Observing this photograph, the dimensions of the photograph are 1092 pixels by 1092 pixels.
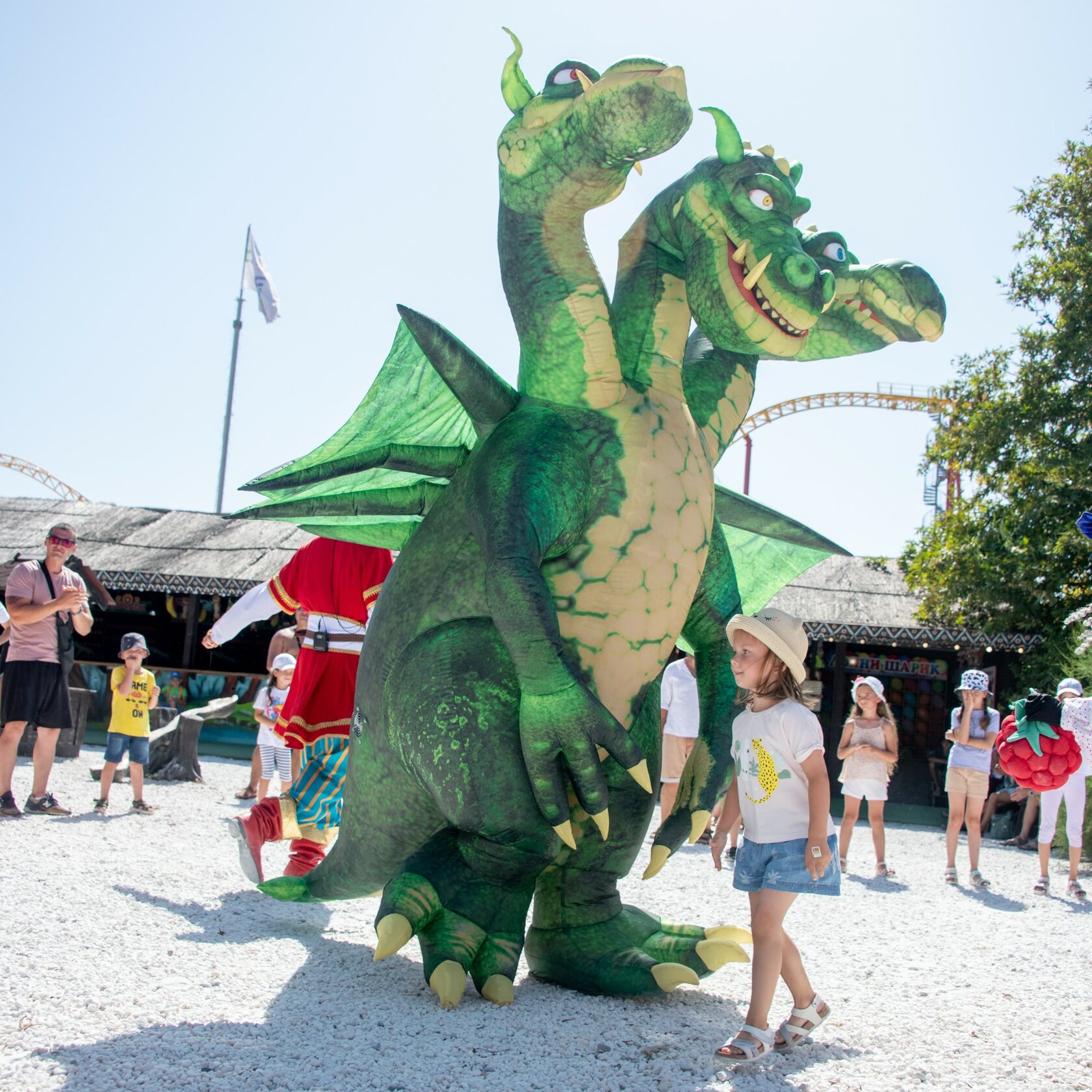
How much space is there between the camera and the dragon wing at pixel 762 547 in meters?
3.30

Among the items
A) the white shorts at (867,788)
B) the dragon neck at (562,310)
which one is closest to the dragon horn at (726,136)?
the dragon neck at (562,310)

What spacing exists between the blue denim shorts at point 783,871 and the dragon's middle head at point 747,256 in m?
1.20

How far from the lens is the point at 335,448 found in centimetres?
306

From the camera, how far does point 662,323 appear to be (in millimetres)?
2791

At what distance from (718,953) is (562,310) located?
65.2 inches

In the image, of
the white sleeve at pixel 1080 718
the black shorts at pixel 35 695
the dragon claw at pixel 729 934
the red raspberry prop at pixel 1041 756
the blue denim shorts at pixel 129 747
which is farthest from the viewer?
the blue denim shorts at pixel 129 747

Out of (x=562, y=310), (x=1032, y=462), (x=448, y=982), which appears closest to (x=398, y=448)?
(x=562, y=310)

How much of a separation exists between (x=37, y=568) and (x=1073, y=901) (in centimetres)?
578

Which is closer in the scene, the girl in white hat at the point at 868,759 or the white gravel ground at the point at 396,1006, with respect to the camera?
the white gravel ground at the point at 396,1006

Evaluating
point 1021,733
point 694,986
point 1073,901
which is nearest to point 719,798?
point 694,986

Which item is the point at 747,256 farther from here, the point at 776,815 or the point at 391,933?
the point at 391,933

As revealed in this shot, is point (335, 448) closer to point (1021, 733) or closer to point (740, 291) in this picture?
point (740, 291)

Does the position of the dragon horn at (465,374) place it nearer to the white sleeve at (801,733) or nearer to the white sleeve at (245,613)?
the white sleeve at (801,733)

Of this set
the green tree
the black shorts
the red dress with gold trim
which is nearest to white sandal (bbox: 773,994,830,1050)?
the red dress with gold trim
